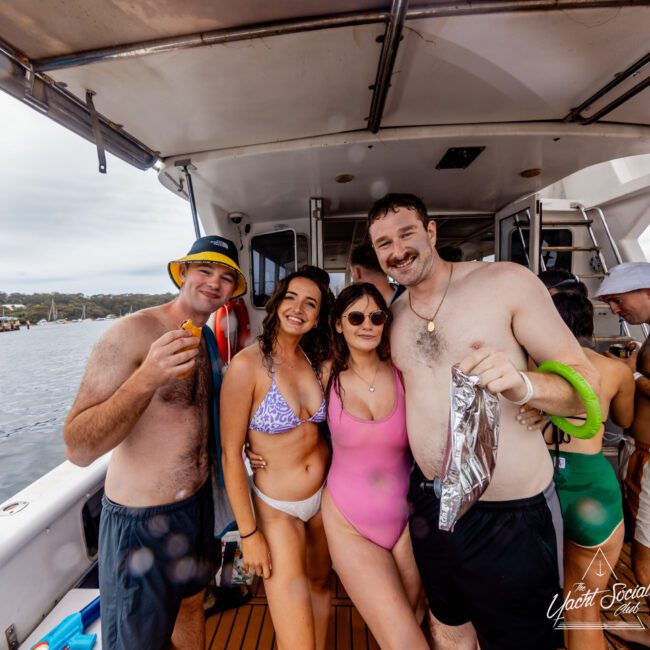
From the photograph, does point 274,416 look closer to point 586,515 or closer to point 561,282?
point 586,515

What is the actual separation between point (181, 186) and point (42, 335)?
41.8ft

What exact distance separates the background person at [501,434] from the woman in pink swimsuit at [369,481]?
8 centimetres

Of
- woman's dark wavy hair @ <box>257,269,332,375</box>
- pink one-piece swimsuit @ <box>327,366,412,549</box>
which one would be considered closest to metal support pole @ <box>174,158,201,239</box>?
woman's dark wavy hair @ <box>257,269,332,375</box>

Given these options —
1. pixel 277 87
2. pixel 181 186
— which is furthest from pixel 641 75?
pixel 181 186

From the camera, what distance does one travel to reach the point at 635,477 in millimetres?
2191

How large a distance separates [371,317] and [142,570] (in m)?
1.45

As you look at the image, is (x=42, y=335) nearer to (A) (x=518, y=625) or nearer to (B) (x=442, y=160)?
(B) (x=442, y=160)

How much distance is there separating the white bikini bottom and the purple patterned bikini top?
1.08ft

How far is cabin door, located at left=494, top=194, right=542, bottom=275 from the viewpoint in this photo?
344 cm

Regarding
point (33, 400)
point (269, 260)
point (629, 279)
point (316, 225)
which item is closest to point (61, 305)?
point (33, 400)

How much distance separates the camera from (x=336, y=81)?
176 centimetres

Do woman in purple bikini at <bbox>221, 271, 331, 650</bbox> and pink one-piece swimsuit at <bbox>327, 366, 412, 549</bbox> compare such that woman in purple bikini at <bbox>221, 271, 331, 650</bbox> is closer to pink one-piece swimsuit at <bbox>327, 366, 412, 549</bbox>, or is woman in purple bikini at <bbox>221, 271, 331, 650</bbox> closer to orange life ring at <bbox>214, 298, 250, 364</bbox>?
pink one-piece swimsuit at <bbox>327, 366, 412, 549</bbox>

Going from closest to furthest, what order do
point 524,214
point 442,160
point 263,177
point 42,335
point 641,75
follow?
point 641,75 < point 442,160 < point 263,177 < point 524,214 < point 42,335

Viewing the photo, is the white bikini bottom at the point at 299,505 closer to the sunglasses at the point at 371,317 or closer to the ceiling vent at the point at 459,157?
the sunglasses at the point at 371,317
